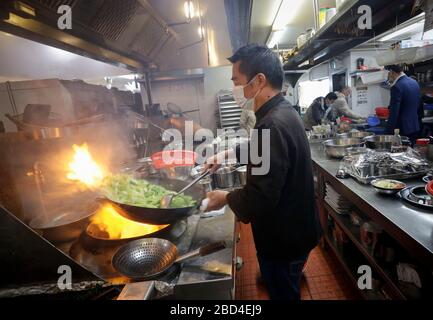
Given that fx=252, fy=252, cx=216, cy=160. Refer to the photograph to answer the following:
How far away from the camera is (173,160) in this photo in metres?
2.61

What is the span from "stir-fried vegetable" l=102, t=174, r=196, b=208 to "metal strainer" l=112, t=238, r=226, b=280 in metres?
0.24

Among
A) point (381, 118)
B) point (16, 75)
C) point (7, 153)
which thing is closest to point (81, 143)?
point (7, 153)

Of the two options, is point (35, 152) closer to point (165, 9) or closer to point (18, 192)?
point (18, 192)

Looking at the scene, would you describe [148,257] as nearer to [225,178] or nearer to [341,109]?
[225,178]

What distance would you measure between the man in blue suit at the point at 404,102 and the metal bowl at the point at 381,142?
1.88 metres

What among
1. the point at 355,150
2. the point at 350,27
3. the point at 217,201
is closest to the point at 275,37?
the point at 350,27

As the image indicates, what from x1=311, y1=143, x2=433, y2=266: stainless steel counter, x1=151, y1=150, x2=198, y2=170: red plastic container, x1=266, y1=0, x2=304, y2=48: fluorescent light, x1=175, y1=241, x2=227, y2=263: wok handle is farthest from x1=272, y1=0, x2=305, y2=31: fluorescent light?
x1=175, y1=241, x2=227, y2=263: wok handle

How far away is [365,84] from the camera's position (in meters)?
8.70

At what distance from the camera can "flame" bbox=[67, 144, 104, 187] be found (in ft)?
6.53

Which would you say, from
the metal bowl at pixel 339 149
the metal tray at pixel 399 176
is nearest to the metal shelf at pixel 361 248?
the metal tray at pixel 399 176

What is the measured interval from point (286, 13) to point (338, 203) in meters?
3.26

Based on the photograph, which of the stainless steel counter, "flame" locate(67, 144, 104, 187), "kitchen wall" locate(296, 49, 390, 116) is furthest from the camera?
"kitchen wall" locate(296, 49, 390, 116)

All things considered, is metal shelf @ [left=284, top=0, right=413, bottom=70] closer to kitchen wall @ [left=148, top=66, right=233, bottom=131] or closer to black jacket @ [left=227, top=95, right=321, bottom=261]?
black jacket @ [left=227, top=95, right=321, bottom=261]

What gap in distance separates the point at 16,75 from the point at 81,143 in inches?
56.8
